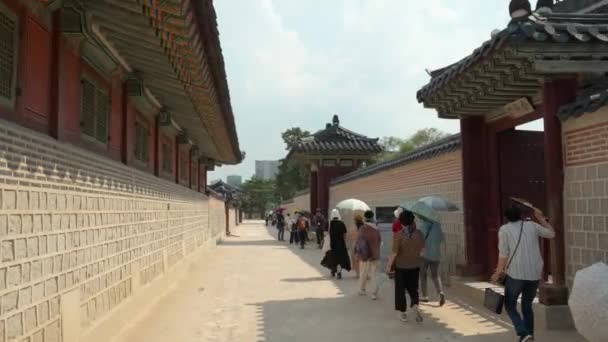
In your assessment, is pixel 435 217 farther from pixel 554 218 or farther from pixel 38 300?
pixel 38 300

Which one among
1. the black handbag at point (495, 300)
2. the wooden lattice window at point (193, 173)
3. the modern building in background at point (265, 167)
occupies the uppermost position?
the modern building in background at point (265, 167)

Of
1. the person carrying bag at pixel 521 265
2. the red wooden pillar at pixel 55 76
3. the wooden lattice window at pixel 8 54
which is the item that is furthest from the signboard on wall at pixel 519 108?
the wooden lattice window at pixel 8 54

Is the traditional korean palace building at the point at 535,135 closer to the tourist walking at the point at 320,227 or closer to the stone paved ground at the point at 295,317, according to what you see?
the stone paved ground at the point at 295,317

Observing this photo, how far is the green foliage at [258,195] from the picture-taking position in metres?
81.5

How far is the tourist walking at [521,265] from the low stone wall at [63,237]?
4.30m

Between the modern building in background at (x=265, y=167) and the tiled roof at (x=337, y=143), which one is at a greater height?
the modern building in background at (x=265, y=167)

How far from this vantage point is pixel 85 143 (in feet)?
21.3

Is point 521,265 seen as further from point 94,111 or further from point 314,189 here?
point 314,189


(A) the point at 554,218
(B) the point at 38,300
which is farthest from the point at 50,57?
(A) the point at 554,218

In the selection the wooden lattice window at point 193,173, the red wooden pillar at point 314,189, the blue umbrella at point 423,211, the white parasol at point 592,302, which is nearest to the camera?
the white parasol at point 592,302

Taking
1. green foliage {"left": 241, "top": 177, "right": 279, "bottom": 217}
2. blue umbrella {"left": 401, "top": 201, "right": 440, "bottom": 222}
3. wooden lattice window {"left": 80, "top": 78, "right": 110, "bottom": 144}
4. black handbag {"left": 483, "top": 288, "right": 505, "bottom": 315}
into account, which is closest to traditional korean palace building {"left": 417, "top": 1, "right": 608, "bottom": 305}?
black handbag {"left": 483, "top": 288, "right": 505, "bottom": 315}

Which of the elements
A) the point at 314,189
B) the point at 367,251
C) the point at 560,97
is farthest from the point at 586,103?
the point at 314,189

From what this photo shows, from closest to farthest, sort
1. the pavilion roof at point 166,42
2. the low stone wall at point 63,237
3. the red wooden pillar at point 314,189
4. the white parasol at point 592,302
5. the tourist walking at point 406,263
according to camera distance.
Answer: the low stone wall at point 63,237 < the pavilion roof at point 166,42 < the white parasol at point 592,302 < the tourist walking at point 406,263 < the red wooden pillar at point 314,189

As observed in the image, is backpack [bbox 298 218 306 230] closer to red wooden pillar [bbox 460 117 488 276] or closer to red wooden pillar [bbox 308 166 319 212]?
red wooden pillar [bbox 308 166 319 212]
